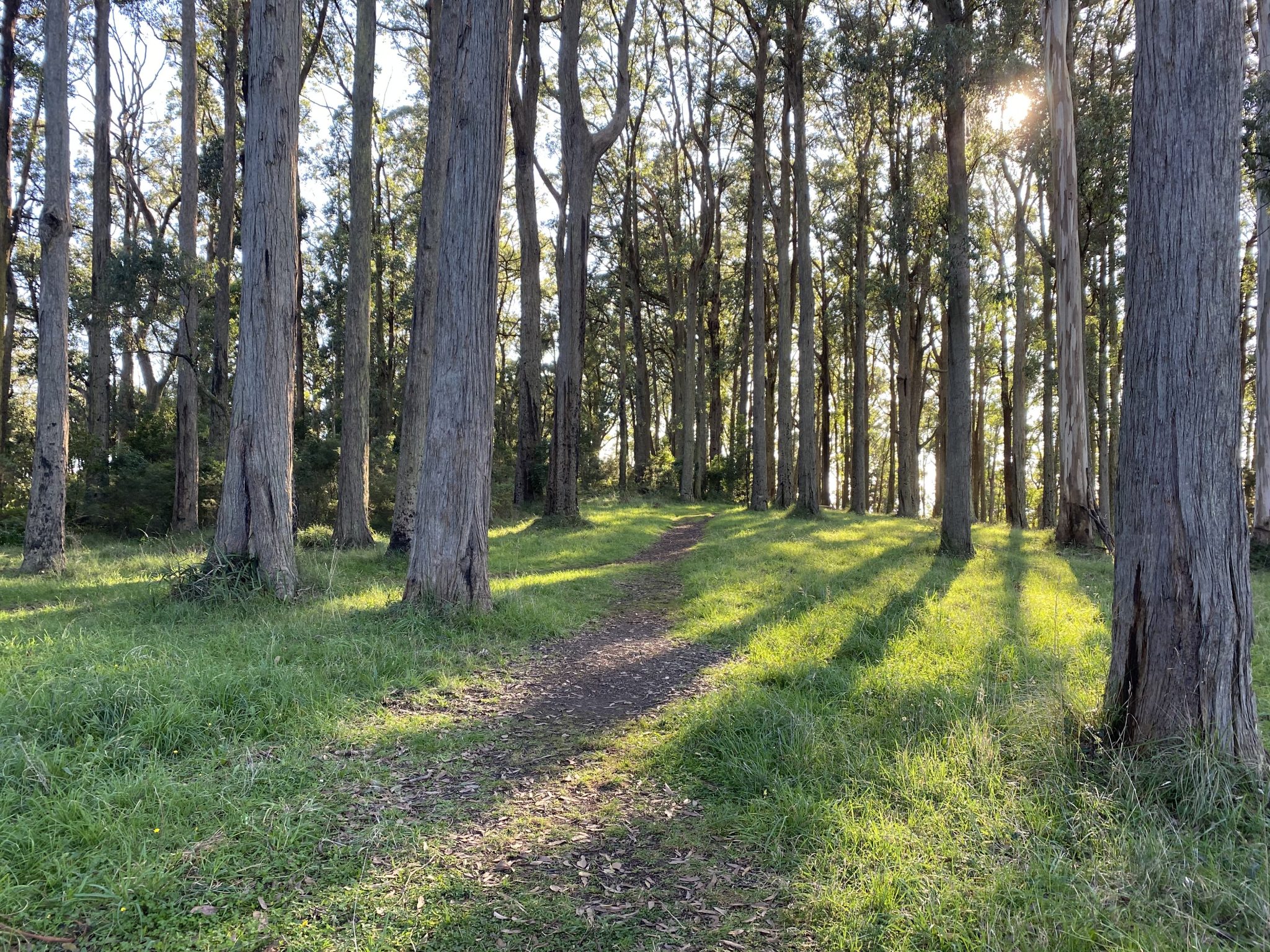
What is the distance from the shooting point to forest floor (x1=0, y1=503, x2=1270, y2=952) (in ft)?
7.43

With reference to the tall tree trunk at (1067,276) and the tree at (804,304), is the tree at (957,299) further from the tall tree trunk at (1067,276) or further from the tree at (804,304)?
the tree at (804,304)

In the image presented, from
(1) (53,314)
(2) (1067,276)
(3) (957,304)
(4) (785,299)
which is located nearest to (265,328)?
(1) (53,314)

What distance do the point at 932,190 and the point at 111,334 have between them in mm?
20556

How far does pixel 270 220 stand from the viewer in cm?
700

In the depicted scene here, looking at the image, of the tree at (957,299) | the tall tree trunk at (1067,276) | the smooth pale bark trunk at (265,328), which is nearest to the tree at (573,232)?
the tree at (957,299)

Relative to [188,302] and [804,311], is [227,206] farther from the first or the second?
[804,311]

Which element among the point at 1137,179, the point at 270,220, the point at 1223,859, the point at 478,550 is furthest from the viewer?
the point at 270,220

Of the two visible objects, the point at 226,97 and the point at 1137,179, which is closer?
the point at 1137,179

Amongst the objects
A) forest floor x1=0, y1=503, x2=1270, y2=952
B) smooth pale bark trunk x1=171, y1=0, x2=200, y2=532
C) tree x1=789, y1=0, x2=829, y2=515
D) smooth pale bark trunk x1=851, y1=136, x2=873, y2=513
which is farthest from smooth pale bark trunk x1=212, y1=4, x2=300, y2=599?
smooth pale bark trunk x1=851, y1=136, x2=873, y2=513

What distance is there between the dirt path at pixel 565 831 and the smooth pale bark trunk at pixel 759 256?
53.5 ft

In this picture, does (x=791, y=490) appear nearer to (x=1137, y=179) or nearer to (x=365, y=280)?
(x=365, y=280)

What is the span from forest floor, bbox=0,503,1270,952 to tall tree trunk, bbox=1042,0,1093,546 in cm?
820

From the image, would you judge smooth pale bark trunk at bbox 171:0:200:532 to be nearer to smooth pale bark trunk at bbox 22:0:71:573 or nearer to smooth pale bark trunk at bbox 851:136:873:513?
smooth pale bark trunk at bbox 22:0:71:573

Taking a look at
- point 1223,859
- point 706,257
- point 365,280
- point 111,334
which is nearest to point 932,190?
point 706,257
